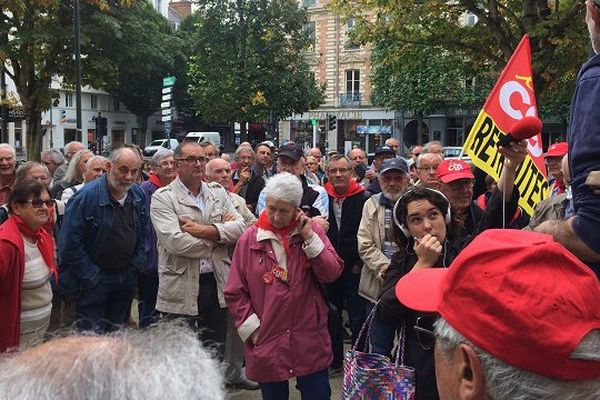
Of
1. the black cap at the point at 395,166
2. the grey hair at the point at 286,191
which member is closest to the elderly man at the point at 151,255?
the grey hair at the point at 286,191

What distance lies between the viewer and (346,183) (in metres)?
5.80

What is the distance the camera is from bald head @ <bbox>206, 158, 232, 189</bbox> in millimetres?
5988

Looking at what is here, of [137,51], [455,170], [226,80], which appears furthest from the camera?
[226,80]

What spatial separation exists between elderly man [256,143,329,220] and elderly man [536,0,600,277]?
3216mm

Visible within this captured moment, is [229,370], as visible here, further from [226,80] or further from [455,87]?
[455,87]

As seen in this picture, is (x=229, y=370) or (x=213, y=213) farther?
(x=229, y=370)

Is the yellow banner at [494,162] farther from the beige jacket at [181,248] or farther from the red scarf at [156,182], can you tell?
the red scarf at [156,182]

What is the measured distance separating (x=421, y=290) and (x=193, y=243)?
2.91 metres

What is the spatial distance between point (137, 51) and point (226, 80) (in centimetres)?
864

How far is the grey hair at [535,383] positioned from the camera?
1.22 meters

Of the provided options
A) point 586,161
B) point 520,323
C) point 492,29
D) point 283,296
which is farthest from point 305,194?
point 492,29

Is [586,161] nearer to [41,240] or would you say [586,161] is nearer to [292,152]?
[41,240]

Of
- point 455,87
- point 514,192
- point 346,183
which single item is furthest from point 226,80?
point 514,192

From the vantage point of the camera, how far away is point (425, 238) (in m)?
2.90
